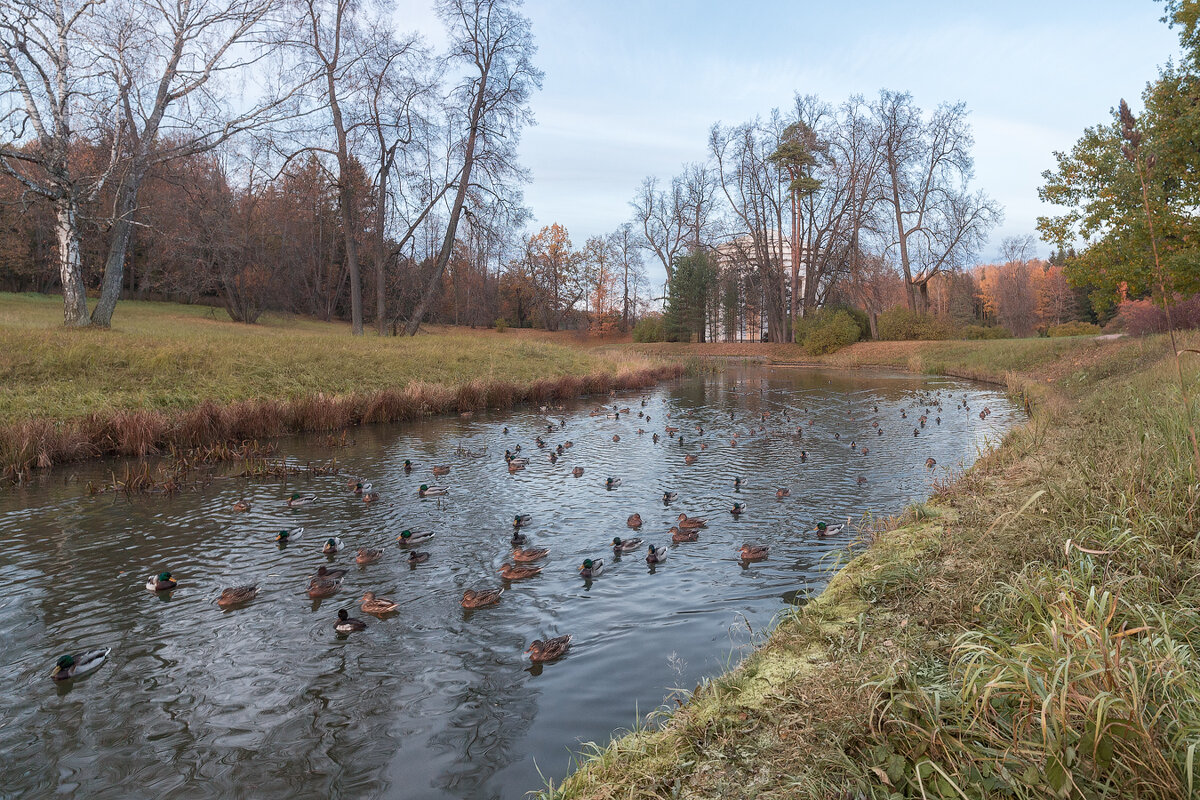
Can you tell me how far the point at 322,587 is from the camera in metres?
6.59

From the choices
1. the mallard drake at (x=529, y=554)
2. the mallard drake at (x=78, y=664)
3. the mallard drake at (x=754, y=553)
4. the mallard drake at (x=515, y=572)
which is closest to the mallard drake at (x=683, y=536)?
the mallard drake at (x=754, y=553)

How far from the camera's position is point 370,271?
51031 mm

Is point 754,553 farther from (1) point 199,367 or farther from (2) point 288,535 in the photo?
(1) point 199,367

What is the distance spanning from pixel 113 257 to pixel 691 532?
74.3 ft

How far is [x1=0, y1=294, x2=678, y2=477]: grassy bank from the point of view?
12.5 meters

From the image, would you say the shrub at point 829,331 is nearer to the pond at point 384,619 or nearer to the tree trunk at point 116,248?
the pond at point 384,619

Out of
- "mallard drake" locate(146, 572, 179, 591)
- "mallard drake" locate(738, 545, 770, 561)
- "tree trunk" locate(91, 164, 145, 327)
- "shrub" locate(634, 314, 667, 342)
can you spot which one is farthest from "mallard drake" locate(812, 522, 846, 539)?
"shrub" locate(634, 314, 667, 342)

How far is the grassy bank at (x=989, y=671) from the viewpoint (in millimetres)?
2338

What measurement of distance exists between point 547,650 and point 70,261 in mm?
21816

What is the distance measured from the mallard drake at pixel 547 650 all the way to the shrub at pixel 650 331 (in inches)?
2267

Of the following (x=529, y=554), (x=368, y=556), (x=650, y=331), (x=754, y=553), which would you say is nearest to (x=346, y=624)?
(x=368, y=556)

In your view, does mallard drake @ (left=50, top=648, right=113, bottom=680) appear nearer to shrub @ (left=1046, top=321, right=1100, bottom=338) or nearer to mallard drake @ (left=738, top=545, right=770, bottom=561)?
mallard drake @ (left=738, top=545, right=770, bottom=561)

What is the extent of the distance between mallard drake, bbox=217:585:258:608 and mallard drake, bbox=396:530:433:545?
6.23 feet

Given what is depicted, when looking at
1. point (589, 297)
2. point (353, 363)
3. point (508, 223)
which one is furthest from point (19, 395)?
point (589, 297)
